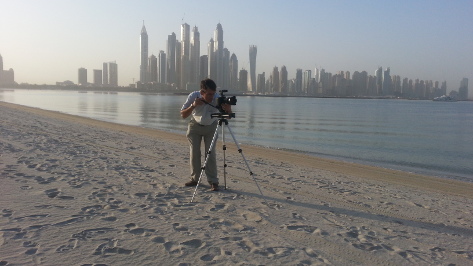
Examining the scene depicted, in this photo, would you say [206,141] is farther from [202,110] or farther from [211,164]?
[202,110]

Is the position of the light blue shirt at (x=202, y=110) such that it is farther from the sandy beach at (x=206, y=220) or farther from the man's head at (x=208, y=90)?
the sandy beach at (x=206, y=220)

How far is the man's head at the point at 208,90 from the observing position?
228 inches

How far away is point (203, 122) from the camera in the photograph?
5.99m

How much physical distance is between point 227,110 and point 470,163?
14340mm

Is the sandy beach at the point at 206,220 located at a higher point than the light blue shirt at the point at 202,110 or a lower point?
lower

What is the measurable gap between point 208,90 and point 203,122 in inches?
20.4

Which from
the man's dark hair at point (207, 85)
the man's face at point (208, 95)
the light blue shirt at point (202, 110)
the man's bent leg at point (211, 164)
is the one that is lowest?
the man's bent leg at point (211, 164)

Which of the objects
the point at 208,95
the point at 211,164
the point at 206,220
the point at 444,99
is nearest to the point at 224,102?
the point at 208,95

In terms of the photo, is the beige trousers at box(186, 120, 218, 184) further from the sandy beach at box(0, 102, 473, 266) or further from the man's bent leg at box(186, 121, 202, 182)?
the sandy beach at box(0, 102, 473, 266)

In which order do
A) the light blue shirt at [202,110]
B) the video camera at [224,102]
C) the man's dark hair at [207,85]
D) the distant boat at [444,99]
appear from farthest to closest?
the distant boat at [444,99] → the light blue shirt at [202,110] → the man's dark hair at [207,85] → the video camera at [224,102]

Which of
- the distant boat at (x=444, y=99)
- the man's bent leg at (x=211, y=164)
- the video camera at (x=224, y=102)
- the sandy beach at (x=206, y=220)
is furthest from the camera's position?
the distant boat at (x=444, y=99)

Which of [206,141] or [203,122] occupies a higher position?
[203,122]

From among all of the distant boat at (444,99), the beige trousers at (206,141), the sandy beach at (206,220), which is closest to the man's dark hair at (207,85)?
the beige trousers at (206,141)

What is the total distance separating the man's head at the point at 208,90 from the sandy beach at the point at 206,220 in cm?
145
